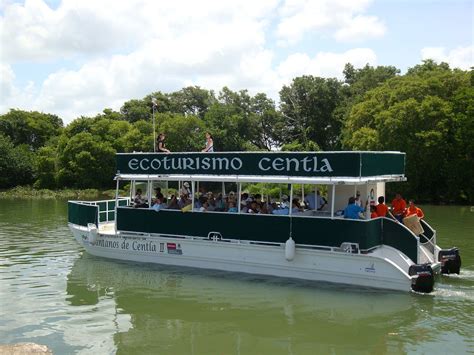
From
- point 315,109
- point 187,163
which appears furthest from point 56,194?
point 187,163

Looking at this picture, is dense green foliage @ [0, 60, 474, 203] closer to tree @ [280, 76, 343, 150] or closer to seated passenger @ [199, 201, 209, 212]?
tree @ [280, 76, 343, 150]

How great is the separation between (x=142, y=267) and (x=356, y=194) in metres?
6.69

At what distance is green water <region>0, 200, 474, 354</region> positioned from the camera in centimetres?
1050

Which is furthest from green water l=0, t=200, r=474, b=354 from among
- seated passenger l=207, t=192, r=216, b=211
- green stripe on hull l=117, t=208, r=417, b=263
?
seated passenger l=207, t=192, r=216, b=211

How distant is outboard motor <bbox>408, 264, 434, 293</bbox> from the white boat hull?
0.15 m

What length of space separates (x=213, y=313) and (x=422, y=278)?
16.4ft

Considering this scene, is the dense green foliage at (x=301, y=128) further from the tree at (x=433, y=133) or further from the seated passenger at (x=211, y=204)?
the seated passenger at (x=211, y=204)

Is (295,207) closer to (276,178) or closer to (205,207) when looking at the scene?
(276,178)

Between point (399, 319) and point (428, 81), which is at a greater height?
point (428, 81)

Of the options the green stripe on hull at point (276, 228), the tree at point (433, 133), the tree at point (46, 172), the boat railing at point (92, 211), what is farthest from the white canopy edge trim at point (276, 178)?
the tree at point (46, 172)

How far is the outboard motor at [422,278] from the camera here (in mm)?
13266

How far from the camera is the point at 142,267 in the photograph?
16.9 meters

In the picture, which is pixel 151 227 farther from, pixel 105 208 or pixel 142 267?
pixel 105 208

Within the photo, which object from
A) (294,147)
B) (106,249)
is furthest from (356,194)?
(294,147)
